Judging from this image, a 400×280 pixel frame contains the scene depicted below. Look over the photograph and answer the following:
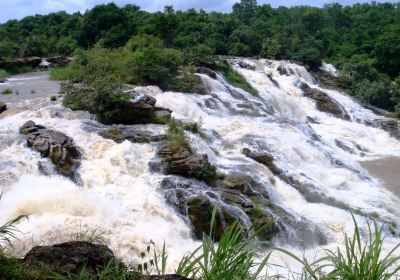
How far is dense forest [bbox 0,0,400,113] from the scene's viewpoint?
2861cm

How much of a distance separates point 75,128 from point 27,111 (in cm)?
250

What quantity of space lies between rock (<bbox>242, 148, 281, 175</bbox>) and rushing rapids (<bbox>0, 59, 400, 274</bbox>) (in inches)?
6.7

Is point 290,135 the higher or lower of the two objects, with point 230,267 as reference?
lower

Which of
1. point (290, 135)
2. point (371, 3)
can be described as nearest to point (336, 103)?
point (290, 135)

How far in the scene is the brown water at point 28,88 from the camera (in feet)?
59.3

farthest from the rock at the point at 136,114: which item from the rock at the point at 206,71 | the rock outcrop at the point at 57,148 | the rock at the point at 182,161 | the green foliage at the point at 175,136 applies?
the rock at the point at 206,71

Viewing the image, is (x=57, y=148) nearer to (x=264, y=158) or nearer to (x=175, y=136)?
(x=175, y=136)

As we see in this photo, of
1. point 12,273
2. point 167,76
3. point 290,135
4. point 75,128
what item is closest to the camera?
point 12,273

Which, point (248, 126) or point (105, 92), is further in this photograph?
point (248, 126)

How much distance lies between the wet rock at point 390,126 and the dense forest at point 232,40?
3138mm

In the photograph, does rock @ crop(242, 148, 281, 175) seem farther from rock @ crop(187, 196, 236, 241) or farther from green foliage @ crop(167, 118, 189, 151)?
rock @ crop(187, 196, 236, 241)

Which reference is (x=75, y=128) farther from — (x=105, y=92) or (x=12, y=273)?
(x=12, y=273)

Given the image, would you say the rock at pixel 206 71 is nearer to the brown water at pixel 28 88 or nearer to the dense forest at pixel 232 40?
the dense forest at pixel 232 40

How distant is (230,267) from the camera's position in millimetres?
3104
